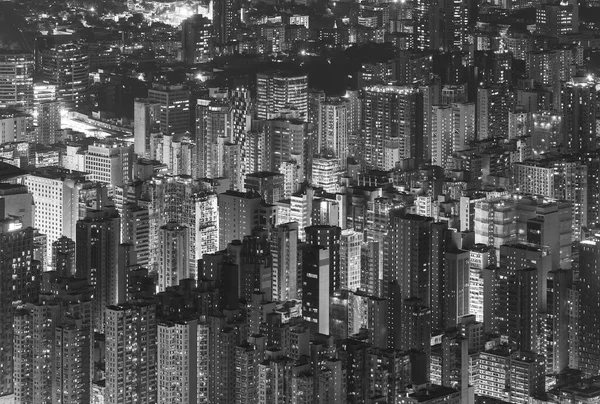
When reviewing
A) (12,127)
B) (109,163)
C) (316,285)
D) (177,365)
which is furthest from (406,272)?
(12,127)

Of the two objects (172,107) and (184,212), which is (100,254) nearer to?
(184,212)

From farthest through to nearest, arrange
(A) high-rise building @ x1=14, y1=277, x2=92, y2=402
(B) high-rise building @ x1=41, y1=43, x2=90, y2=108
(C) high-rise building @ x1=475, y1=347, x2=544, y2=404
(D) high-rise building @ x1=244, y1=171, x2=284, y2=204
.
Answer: (B) high-rise building @ x1=41, y1=43, x2=90, y2=108 < (D) high-rise building @ x1=244, y1=171, x2=284, y2=204 < (C) high-rise building @ x1=475, y1=347, x2=544, y2=404 < (A) high-rise building @ x1=14, y1=277, x2=92, y2=402

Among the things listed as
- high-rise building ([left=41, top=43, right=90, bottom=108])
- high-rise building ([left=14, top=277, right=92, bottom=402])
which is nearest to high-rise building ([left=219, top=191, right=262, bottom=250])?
high-rise building ([left=14, top=277, right=92, bottom=402])

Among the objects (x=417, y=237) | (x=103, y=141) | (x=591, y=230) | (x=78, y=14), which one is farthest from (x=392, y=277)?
(x=78, y=14)

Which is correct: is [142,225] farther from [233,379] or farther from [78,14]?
[78,14]

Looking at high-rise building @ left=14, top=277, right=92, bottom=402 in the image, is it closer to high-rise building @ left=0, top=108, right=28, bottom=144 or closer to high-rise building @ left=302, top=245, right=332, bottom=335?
high-rise building @ left=302, top=245, right=332, bottom=335
